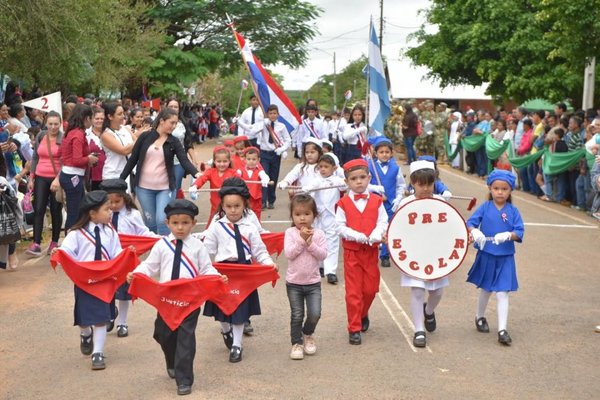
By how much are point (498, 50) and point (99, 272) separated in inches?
1102

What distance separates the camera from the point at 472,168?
79.4 feet

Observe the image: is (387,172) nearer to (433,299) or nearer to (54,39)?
(433,299)

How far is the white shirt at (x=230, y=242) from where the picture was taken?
266 inches

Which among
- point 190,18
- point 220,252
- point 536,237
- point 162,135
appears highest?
point 190,18

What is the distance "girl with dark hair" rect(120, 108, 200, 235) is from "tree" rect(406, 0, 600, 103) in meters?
19.5

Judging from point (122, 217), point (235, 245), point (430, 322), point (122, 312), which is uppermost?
point (122, 217)

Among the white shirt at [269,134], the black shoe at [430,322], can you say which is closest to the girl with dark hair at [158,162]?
the black shoe at [430,322]

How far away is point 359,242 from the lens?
727cm

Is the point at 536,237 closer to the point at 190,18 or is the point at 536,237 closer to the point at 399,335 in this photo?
the point at 399,335

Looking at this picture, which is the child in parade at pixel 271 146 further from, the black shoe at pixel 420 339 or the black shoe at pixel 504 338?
the black shoe at pixel 504 338

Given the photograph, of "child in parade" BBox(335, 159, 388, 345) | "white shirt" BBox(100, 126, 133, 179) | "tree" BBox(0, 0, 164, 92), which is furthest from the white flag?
"child in parade" BBox(335, 159, 388, 345)

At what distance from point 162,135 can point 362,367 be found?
4362mm

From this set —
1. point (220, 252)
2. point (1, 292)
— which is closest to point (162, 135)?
point (1, 292)

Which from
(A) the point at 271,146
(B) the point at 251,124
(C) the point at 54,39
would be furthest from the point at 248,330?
(C) the point at 54,39
